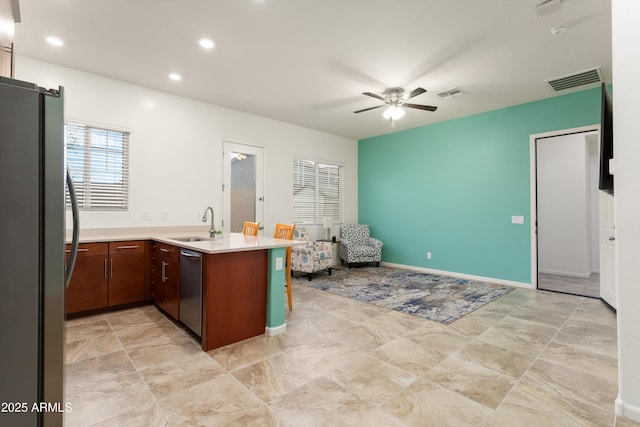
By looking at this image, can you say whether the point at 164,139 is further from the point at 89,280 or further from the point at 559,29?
the point at 559,29

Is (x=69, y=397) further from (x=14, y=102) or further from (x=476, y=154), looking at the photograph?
(x=476, y=154)

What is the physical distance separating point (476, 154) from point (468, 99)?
3.62 feet

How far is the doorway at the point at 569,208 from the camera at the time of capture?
5.69m

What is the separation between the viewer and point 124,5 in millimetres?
2594

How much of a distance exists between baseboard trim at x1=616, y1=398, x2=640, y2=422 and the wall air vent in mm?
3778

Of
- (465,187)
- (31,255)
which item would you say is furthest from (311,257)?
(31,255)

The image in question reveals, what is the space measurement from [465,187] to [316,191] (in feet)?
9.59

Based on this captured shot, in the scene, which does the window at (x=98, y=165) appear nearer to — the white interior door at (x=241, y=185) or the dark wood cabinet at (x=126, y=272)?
the dark wood cabinet at (x=126, y=272)

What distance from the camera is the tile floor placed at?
69.9 inches

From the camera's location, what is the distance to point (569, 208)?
586cm

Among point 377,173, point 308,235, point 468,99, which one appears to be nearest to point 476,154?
point 468,99

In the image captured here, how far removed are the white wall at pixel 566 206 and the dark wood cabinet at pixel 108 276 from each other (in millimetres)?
6631

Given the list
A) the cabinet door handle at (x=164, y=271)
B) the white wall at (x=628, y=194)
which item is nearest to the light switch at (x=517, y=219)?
the white wall at (x=628, y=194)

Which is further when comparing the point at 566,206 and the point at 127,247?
the point at 566,206
